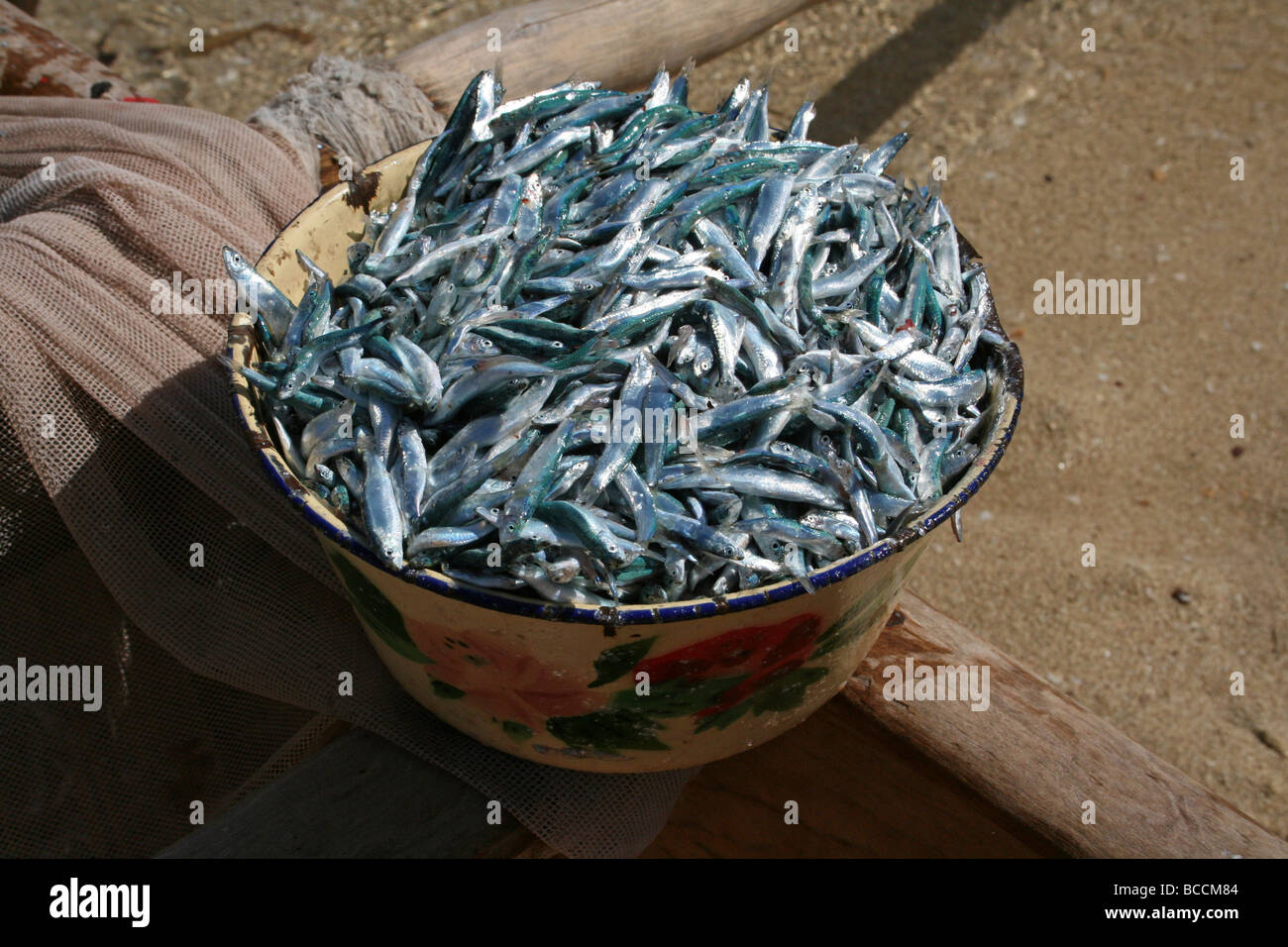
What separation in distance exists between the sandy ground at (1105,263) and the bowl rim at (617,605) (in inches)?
53.4

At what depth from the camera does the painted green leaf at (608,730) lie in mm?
1685

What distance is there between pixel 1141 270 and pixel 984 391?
3.19 metres

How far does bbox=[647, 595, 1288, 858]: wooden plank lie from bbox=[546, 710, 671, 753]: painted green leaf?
526 mm

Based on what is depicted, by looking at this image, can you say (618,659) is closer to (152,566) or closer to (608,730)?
(608,730)

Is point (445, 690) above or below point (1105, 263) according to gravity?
below

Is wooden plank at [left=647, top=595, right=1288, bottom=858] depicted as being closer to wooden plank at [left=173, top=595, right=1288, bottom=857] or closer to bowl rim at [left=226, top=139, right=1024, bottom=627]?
wooden plank at [left=173, top=595, right=1288, bottom=857]

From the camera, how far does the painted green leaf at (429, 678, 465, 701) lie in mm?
1757

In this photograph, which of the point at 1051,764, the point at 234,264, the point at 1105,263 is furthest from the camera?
the point at 1105,263

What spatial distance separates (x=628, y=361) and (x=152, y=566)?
1197 millimetres

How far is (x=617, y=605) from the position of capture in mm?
1407

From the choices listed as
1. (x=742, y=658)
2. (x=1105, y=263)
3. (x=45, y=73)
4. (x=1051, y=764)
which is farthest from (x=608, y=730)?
(x=1105, y=263)

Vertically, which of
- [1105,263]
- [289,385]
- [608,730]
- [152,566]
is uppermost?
[1105,263]

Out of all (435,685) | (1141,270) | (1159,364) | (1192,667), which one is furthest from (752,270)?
(1141,270)

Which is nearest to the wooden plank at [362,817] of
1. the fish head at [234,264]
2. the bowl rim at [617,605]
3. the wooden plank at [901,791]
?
the wooden plank at [901,791]
